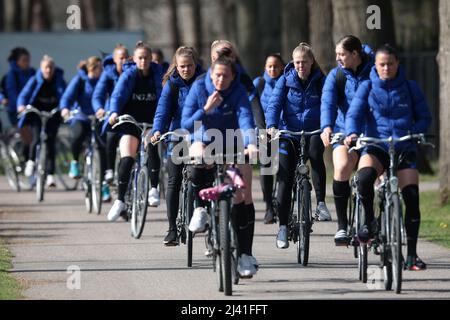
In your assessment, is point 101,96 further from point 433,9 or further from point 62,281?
point 433,9

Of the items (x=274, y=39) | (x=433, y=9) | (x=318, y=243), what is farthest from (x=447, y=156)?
(x=274, y=39)

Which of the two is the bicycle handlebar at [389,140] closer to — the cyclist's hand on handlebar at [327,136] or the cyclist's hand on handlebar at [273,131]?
the cyclist's hand on handlebar at [327,136]

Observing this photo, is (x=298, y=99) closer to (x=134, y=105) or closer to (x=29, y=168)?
(x=134, y=105)

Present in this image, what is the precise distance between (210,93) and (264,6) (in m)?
33.4

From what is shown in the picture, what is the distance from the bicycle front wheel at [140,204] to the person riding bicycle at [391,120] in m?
4.07

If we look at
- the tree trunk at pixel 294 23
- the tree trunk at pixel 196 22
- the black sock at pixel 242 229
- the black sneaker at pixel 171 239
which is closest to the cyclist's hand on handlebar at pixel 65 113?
the black sneaker at pixel 171 239

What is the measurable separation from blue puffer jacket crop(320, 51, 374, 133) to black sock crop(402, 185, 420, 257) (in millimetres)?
1189

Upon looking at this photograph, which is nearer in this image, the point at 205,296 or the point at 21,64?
the point at 205,296

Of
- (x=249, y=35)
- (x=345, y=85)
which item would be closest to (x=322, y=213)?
(x=345, y=85)

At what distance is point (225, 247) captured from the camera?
34.3 feet

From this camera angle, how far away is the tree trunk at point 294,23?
28641 millimetres

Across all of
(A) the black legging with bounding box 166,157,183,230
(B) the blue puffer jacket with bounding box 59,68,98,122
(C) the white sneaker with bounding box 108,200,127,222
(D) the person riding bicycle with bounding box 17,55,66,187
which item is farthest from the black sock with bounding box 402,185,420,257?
(D) the person riding bicycle with bounding box 17,55,66,187

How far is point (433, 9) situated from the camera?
33.6 m

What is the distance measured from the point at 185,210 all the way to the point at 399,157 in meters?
2.19
